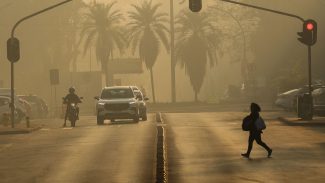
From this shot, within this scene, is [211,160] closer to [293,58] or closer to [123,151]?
[123,151]

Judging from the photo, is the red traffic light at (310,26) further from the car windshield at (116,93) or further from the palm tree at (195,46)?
the palm tree at (195,46)

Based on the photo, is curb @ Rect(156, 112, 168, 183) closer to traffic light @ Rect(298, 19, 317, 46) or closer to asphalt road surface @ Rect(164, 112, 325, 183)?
asphalt road surface @ Rect(164, 112, 325, 183)

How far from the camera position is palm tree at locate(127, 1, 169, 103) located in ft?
351

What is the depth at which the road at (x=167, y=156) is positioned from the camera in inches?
736

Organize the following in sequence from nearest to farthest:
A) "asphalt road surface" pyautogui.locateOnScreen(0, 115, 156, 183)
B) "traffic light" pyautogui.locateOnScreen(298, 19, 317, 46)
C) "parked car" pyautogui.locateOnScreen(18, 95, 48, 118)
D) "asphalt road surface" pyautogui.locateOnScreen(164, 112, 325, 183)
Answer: "asphalt road surface" pyautogui.locateOnScreen(164, 112, 325, 183), "asphalt road surface" pyautogui.locateOnScreen(0, 115, 156, 183), "traffic light" pyautogui.locateOnScreen(298, 19, 317, 46), "parked car" pyautogui.locateOnScreen(18, 95, 48, 118)

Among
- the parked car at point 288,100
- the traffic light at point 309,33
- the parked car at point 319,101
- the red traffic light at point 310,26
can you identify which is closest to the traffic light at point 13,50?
the traffic light at point 309,33

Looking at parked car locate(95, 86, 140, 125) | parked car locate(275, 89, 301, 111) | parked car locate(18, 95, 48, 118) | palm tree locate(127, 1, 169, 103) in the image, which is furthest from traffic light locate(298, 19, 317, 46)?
palm tree locate(127, 1, 169, 103)

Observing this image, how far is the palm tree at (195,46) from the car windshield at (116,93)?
181ft

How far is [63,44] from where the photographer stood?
127 m

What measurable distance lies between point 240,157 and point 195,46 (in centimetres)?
8205

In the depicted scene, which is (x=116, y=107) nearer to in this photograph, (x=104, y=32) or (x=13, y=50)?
(x=13, y=50)

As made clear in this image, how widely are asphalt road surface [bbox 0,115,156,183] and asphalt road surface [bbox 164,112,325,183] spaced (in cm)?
71

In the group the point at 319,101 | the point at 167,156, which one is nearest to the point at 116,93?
the point at 319,101

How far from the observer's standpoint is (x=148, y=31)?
109 metres
